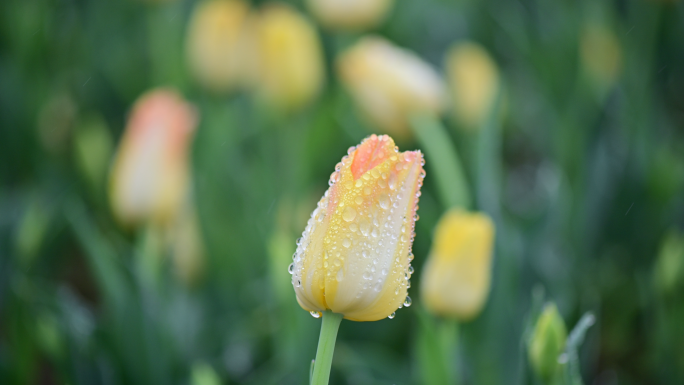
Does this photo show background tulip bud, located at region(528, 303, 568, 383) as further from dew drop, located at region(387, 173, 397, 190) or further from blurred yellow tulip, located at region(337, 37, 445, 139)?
blurred yellow tulip, located at region(337, 37, 445, 139)

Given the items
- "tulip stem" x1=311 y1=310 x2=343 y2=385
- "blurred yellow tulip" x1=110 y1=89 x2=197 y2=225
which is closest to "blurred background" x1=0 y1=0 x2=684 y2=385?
"blurred yellow tulip" x1=110 y1=89 x2=197 y2=225

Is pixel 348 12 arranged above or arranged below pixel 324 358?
above

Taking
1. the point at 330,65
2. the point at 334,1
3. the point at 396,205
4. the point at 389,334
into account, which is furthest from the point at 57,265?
the point at 396,205

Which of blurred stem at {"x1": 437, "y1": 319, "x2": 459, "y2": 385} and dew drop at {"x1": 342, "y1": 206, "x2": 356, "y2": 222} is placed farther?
blurred stem at {"x1": 437, "y1": 319, "x2": 459, "y2": 385}

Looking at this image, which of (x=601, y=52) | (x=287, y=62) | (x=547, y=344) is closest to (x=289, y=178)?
(x=287, y=62)

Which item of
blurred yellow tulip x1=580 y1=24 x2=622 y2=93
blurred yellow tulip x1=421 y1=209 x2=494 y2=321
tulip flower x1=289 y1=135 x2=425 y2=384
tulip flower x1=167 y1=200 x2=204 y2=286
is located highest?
blurred yellow tulip x1=580 y1=24 x2=622 y2=93

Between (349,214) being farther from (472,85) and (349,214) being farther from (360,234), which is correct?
(472,85)

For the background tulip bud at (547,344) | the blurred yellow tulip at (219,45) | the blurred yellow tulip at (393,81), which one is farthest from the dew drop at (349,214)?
the blurred yellow tulip at (219,45)

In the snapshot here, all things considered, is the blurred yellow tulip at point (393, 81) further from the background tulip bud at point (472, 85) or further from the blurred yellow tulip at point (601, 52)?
the blurred yellow tulip at point (601, 52)
